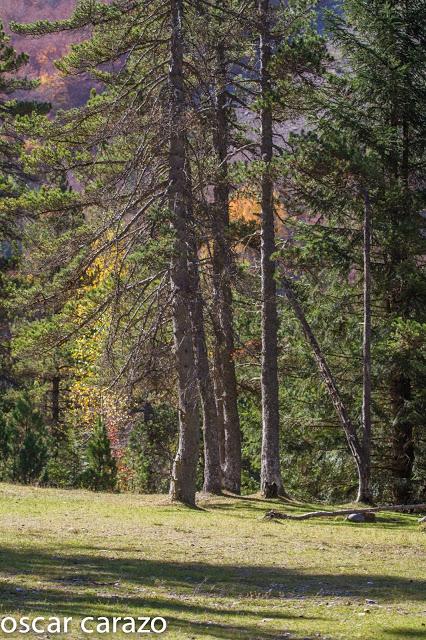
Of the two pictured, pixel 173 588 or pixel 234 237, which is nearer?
pixel 173 588

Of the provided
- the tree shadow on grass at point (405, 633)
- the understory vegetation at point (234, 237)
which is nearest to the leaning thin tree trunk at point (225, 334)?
the understory vegetation at point (234, 237)

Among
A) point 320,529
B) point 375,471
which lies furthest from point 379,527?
point 375,471

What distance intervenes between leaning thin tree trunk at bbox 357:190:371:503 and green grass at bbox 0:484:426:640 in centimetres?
405

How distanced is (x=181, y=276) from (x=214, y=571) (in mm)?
9673

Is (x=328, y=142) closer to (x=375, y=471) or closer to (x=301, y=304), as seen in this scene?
(x=301, y=304)

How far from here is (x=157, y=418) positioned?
119 ft

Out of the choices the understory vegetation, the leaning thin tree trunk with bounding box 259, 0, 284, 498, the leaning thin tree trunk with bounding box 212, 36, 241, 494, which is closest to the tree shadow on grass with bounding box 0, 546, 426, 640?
the understory vegetation

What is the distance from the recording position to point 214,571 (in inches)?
488

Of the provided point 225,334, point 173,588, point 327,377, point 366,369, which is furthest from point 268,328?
point 173,588

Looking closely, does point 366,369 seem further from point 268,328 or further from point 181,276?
point 181,276

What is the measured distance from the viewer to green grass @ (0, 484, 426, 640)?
9227 mm

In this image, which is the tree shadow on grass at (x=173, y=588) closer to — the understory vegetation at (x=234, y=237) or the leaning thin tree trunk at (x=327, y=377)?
the understory vegetation at (x=234, y=237)

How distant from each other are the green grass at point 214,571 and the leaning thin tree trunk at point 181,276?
5.94ft

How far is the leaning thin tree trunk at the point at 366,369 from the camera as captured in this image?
957 inches
